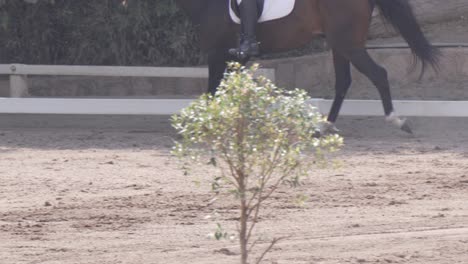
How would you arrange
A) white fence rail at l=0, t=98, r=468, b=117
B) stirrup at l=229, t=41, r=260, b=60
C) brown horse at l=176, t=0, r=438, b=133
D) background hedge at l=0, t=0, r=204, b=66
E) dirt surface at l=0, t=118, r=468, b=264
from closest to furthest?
dirt surface at l=0, t=118, r=468, b=264 < stirrup at l=229, t=41, r=260, b=60 < brown horse at l=176, t=0, r=438, b=133 < white fence rail at l=0, t=98, r=468, b=117 < background hedge at l=0, t=0, r=204, b=66

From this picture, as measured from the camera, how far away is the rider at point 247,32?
979 centimetres

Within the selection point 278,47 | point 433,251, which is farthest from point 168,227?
point 278,47

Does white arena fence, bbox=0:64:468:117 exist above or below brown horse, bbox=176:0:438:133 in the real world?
below

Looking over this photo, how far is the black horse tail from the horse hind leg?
17.6 inches

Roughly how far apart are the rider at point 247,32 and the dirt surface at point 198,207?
3.88 feet

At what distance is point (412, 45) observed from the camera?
33.4ft

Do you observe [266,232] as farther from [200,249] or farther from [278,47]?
[278,47]

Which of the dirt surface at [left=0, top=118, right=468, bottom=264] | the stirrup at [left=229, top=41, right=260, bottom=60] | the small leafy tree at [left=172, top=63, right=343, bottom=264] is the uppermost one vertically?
the small leafy tree at [left=172, top=63, right=343, bottom=264]

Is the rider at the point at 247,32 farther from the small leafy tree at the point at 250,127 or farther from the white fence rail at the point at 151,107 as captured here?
the small leafy tree at the point at 250,127

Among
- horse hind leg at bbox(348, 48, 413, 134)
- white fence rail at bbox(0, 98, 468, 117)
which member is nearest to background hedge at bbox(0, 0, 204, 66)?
white fence rail at bbox(0, 98, 468, 117)

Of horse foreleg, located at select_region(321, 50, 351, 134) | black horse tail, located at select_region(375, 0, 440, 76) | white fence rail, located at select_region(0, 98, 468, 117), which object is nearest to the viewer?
black horse tail, located at select_region(375, 0, 440, 76)

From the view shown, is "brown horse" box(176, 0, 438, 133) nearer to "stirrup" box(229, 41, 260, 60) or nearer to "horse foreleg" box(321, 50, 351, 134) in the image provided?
"horse foreleg" box(321, 50, 351, 134)

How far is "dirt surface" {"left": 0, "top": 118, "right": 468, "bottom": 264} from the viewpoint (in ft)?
19.3

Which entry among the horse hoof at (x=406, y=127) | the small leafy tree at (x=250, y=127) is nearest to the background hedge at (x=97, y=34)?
the horse hoof at (x=406, y=127)
